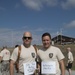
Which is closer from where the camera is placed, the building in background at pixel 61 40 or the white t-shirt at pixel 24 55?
the white t-shirt at pixel 24 55

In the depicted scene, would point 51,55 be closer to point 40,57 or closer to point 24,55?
point 40,57

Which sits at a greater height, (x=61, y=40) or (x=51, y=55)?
(x=61, y=40)

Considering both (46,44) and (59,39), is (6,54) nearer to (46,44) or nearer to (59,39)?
(46,44)

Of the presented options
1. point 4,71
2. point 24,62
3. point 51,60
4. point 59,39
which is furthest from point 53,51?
point 59,39

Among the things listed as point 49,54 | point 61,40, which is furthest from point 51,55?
point 61,40

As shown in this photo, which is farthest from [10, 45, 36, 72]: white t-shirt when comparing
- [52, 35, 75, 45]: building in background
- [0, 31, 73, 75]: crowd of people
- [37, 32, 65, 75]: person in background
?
[52, 35, 75, 45]: building in background

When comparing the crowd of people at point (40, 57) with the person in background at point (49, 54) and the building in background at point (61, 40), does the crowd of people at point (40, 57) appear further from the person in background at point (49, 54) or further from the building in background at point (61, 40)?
the building in background at point (61, 40)

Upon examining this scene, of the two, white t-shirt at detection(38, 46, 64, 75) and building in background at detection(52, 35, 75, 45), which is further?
building in background at detection(52, 35, 75, 45)

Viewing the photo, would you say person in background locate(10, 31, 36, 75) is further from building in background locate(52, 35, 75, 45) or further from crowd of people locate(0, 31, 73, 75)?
building in background locate(52, 35, 75, 45)

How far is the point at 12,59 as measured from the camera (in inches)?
292

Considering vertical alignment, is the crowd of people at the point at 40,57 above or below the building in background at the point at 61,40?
below

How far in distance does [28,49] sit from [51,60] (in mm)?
574

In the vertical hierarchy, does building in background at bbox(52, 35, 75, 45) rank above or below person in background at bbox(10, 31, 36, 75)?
above

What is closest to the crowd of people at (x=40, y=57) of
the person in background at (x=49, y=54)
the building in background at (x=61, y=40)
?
the person in background at (x=49, y=54)
